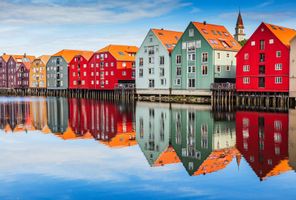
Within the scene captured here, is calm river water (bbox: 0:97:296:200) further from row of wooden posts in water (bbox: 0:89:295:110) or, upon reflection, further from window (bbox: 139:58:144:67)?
window (bbox: 139:58:144:67)

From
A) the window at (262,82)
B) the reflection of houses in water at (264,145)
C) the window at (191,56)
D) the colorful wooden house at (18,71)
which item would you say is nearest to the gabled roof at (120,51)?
the window at (191,56)

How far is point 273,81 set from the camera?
55.4 m

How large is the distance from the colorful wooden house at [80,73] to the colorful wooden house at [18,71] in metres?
32.5

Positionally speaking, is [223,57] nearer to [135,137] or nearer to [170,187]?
[135,137]

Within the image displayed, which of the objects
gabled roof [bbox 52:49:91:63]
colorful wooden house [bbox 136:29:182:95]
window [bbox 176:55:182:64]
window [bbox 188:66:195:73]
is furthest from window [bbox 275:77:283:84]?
gabled roof [bbox 52:49:91:63]

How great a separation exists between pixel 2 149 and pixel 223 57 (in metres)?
49.9

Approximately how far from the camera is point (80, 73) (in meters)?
102

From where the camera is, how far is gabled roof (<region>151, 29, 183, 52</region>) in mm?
73438

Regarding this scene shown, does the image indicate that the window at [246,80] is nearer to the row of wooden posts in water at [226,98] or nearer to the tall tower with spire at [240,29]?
the row of wooden posts in water at [226,98]

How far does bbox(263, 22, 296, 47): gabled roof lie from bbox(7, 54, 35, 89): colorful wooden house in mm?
93807

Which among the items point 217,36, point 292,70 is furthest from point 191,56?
point 292,70

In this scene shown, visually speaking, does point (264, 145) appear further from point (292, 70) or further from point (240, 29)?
point (240, 29)

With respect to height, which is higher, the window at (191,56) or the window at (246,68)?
the window at (191,56)

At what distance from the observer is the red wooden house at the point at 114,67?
87625mm
